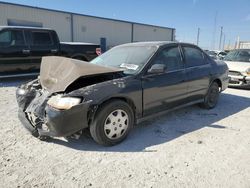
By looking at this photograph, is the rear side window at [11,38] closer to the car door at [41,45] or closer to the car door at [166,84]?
the car door at [41,45]

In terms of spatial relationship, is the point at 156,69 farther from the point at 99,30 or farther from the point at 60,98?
the point at 99,30

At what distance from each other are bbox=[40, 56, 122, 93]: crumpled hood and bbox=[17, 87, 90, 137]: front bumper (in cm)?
31

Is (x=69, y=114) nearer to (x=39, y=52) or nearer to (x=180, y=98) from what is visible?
(x=180, y=98)

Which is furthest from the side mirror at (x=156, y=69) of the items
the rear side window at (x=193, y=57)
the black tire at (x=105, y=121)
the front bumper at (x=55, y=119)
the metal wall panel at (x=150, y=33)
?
the metal wall panel at (x=150, y=33)

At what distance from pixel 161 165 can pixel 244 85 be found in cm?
648

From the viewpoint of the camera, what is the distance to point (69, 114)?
310 cm

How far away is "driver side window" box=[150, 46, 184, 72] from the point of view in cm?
427

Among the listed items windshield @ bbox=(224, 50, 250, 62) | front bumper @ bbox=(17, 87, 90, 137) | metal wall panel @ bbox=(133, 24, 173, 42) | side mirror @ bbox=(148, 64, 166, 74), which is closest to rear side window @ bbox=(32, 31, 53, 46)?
front bumper @ bbox=(17, 87, 90, 137)

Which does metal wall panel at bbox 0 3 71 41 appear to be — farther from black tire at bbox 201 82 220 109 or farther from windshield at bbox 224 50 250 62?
black tire at bbox 201 82 220 109

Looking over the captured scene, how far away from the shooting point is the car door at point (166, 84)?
396cm

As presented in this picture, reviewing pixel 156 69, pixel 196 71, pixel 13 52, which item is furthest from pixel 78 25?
pixel 156 69

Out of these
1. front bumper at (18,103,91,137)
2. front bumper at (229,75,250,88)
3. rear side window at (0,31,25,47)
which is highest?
rear side window at (0,31,25,47)

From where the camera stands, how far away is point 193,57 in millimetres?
5145

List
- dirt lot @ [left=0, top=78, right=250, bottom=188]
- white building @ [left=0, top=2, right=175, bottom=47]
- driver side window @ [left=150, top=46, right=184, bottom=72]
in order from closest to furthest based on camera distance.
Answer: dirt lot @ [left=0, top=78, right=250, bottom=188], driver side window @ [left=150, top=46, right=184, bottom=72], white building @ [left=0, top=2, right=175, bottom=47]
